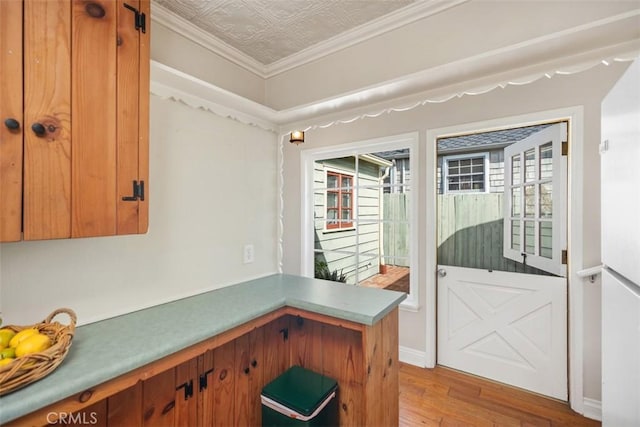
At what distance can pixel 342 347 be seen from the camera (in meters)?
1.60

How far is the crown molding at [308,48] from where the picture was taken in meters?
1.69

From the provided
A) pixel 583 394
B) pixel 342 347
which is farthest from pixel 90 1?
pixel 583 394

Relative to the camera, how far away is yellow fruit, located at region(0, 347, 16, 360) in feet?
2.72

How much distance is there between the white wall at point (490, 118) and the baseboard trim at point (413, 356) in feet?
0.12

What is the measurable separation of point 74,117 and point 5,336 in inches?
29.6

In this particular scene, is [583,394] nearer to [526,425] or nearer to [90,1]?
[526,425]

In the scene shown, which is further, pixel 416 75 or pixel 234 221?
pixel 234 221

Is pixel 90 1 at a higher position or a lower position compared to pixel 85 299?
higher

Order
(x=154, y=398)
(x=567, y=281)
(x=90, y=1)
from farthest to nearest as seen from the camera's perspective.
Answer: (x=567, y=281), (x=154, y=398), (x=90, y=1)

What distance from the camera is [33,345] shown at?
0.88 m

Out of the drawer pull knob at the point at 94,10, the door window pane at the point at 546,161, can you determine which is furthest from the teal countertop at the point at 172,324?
the door window pane at the point at 546,161

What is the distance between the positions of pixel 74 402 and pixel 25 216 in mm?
607

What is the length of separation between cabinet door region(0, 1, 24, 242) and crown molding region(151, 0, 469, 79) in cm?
94

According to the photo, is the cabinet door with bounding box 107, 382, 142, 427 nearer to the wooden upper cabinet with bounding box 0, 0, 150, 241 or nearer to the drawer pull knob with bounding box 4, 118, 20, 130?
the wooden upper cabinet with bounding box 0, 0, 150, 241
